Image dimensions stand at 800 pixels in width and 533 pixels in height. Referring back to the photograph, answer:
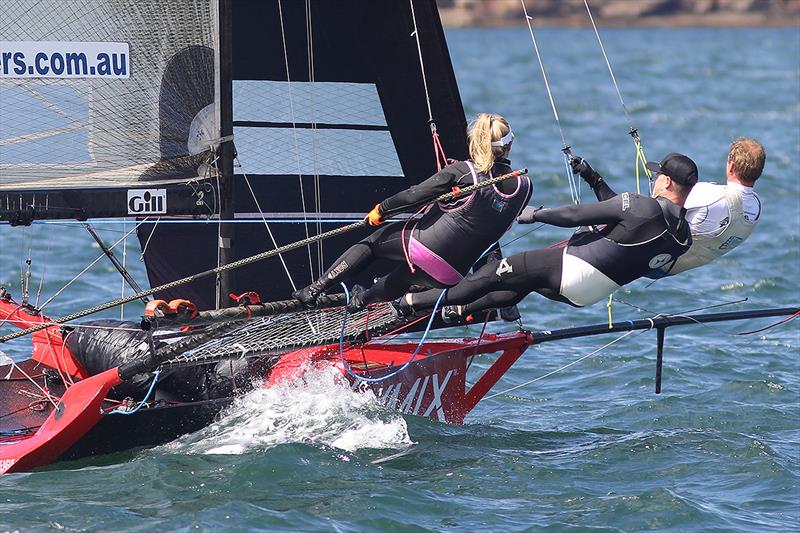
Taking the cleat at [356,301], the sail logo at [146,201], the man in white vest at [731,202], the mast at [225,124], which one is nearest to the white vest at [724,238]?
the man in white vest at [731,202]

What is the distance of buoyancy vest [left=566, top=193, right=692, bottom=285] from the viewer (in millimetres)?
5863

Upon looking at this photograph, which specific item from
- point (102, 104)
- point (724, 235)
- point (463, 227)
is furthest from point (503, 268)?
point (102, 104)

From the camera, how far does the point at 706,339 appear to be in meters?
8.84

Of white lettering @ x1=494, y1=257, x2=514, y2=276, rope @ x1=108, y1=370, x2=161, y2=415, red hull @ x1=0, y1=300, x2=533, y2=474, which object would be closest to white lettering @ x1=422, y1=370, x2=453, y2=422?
red hull @ x1=0, y1=300, x2=533, y2=474

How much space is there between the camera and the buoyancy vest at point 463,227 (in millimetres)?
5980

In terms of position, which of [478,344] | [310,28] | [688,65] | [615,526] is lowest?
[615,526]

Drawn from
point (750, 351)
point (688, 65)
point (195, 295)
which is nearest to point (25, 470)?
point (195, 295)

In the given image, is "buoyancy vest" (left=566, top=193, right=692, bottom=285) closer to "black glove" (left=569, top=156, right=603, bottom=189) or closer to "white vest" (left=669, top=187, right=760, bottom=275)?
"white vest" (left=669, top=187, right=760, bottom=275)

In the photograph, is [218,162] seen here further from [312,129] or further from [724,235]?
[724,235]

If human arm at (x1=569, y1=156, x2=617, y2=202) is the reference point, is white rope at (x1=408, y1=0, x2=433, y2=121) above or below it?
above

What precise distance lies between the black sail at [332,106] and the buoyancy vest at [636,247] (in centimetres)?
131

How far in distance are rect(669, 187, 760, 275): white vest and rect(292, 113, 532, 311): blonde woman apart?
2.64 ft

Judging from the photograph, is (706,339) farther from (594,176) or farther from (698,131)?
(698,131)

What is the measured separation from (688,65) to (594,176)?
28243 millimetres
